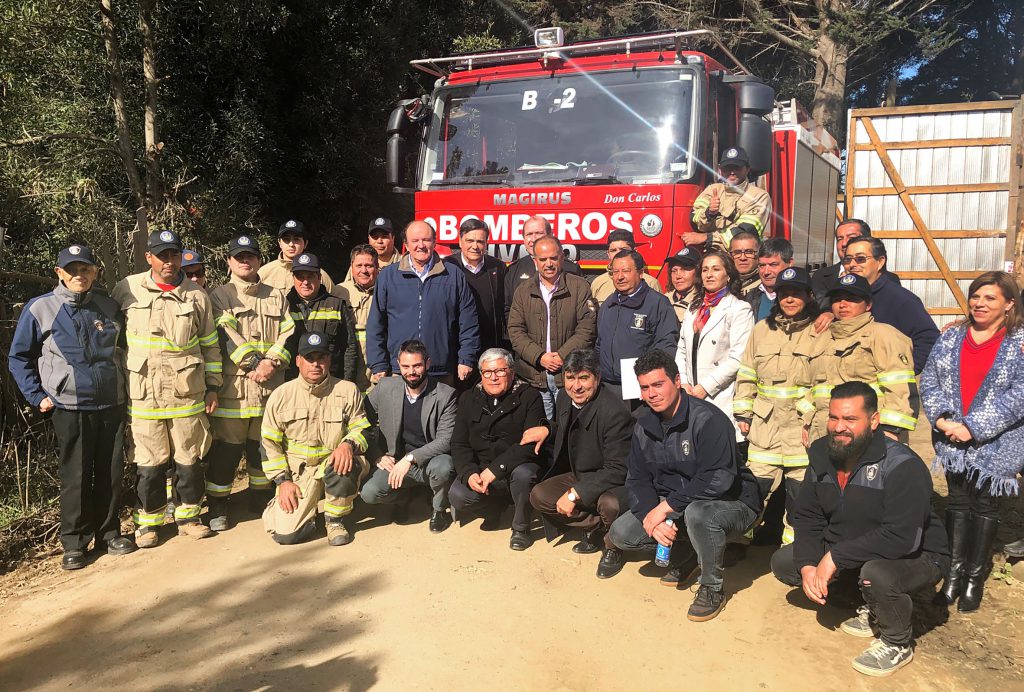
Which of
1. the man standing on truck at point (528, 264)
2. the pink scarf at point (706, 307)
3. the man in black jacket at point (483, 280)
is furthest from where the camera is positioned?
the man in black jacket at point (483, 280)

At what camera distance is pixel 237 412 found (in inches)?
221

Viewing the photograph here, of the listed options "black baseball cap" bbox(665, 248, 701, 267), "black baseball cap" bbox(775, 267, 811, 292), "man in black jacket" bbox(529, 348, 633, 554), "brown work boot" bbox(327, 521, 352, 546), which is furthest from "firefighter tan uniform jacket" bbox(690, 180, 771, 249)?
"brown work boot" bbox(327, 521, 352, 546)

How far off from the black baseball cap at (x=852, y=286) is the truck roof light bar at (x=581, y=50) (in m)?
2.60

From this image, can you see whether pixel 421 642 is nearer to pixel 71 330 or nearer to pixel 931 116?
pixel 71 330

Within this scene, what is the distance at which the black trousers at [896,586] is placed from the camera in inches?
146

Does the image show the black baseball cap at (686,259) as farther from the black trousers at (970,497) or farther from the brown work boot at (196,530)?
the brown work boot at (196,530)

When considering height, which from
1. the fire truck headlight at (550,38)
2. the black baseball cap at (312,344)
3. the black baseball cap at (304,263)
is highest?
the fire truck headlight at (550,38)

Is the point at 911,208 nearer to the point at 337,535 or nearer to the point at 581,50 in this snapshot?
the point at 581,50

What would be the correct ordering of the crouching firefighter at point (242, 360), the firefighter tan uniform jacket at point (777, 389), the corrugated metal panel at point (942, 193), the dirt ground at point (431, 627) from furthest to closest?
the corrugated metal panel at point (942, 193), the crouching firefighter at point (242, 360), the firefighter tan uniform jacket at point (777, 389), the dirt ground at point (431, 627)

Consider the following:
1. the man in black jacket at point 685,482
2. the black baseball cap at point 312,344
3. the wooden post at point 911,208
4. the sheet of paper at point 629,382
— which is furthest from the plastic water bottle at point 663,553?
the wooden post at point 911,208

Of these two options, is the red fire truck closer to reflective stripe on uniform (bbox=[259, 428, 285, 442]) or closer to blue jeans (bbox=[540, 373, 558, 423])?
blue jeans (bbox=[540, 373, 558, 423])

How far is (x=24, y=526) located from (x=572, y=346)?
152 inches

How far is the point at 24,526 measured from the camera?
5426 millimetres

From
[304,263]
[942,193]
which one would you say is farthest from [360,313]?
[942,193]
